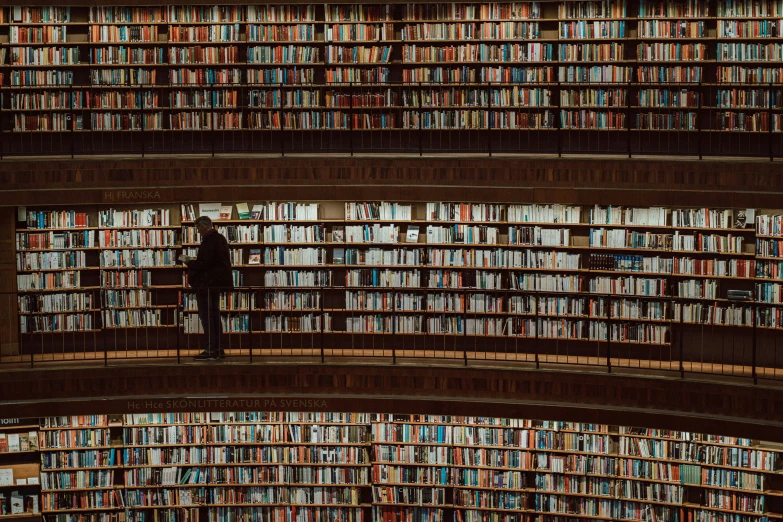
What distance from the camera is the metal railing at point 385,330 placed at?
30.8ft

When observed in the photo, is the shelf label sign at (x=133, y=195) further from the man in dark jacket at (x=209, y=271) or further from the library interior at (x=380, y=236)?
the man in dark jacket at (x=209, y=271)

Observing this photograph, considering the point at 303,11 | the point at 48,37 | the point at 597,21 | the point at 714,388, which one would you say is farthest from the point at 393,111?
the point at 714,388

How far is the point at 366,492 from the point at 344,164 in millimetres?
2997

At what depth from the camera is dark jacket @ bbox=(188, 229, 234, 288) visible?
28.3 feet

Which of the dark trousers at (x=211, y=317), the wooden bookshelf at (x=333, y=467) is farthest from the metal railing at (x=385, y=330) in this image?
the wooden bookshelf at (x=333, y=467)

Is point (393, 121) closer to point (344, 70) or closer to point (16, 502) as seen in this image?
point (344, 70)

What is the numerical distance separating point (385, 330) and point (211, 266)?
77.8 inches

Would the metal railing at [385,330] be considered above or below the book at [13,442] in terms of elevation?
above

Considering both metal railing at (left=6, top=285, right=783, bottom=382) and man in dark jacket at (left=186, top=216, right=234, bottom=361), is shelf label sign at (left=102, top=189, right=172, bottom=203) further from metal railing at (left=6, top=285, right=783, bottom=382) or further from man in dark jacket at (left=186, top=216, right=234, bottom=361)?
metal railing at (left=6, top=285, right=783, bottom=382)

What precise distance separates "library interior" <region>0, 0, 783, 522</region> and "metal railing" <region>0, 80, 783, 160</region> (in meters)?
0.03

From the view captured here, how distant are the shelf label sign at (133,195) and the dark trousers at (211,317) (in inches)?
33.3

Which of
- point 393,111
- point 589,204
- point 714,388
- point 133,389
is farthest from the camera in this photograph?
point 393,111

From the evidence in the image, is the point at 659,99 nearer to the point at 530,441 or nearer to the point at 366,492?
the point at 530,441

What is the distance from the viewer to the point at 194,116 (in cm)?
1019
